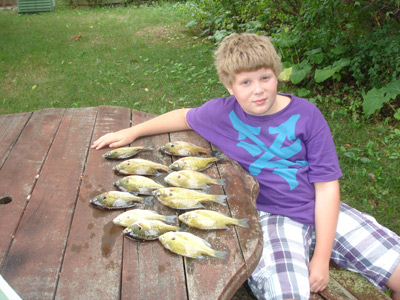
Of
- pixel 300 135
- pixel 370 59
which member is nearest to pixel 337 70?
pixel 370 59

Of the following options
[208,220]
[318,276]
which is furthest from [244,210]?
[318,276]

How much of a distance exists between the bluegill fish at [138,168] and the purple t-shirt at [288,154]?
1.89ft

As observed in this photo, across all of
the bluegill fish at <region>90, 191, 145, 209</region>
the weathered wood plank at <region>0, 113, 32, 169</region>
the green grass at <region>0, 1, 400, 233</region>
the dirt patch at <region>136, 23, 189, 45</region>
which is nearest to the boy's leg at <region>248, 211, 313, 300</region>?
the bluegill fish at <region>90, 191, 145, 209</region>

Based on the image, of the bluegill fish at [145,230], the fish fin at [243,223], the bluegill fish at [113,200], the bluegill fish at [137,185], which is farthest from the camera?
the bluegill fish at [137,185]

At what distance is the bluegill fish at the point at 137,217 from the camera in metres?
2.05

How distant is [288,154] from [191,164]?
666mm

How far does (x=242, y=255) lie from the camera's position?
1895 millimetres

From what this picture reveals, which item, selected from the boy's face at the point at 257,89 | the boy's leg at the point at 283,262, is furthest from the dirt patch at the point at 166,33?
the boy's leg at the point at 283,262

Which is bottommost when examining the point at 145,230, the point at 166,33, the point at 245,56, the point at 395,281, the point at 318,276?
the point at 395,281

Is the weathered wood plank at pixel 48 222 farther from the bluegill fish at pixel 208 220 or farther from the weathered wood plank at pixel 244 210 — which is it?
the weathered wood plank at pixel 244 210

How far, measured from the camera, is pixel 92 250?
192 centimetres

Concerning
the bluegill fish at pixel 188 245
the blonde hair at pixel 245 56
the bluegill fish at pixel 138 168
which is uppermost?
the blonde hair at pixel 245 56

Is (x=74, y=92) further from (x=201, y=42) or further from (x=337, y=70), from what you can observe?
(x=337, y=70)

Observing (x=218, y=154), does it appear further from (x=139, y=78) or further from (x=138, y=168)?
(x=139, y=78)
